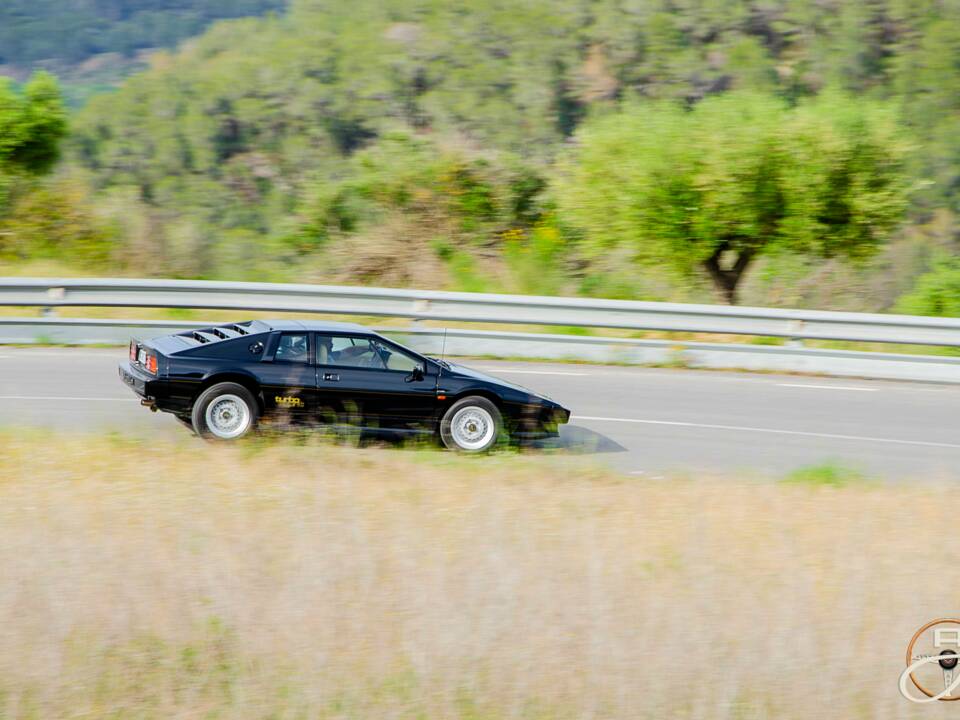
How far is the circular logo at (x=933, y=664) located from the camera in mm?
5402

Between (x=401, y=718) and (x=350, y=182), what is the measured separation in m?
19.4

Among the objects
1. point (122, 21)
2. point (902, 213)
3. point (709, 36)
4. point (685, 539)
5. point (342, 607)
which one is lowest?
point (342, 607)

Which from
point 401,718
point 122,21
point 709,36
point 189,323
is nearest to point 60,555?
point 401,718

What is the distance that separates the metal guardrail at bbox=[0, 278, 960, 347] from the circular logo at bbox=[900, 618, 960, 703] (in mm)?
9846

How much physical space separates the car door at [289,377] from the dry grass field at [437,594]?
107cm

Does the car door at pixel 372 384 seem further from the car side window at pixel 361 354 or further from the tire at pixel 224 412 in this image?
the tire at pixel 224 412

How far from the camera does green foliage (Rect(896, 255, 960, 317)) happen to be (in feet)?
62.3

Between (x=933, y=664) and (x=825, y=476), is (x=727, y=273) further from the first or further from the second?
(x=933, y=664)

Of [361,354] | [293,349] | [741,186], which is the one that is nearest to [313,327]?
[293,349]

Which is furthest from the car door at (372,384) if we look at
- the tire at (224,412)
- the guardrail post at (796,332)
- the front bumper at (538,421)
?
the guardrail post at (796,332)

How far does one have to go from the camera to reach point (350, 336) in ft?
33.9

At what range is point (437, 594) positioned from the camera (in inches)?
241

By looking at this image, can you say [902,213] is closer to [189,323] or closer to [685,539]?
[189,323]

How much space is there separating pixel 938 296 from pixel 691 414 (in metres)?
8.70
